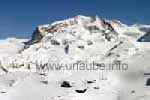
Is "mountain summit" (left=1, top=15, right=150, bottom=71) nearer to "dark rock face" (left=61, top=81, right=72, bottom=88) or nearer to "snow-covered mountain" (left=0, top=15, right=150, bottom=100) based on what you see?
"snow-covered mountain" (left=0, top=15, right=150, bottom=100)

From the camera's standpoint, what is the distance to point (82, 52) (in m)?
54.3

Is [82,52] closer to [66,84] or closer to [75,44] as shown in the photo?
[75,44]

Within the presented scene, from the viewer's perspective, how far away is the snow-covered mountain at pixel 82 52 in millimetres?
39709

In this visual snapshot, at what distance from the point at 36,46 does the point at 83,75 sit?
49.5 feet

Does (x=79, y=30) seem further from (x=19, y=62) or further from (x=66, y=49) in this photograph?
(x=19, y=62)

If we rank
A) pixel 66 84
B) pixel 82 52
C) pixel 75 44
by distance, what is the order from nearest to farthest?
pixel 66 84
pixel 82 52
pixel 75 44

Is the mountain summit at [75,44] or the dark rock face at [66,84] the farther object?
the mountain summit at [75,44]

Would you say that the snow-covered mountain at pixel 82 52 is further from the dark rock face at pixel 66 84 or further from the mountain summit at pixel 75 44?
the dark rock face at pixel 66 84

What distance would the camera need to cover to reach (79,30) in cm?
5969

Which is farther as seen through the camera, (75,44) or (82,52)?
(75,44)

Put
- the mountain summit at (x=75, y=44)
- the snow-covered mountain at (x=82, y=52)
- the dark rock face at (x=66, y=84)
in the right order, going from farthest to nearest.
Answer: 1. the mountain summit at (x=75, y=44)
2. the snow-covered mountain at (x=82, y=52)
3. the dark rock face at (x=66, y=84)

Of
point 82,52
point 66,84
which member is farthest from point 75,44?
point 66,84

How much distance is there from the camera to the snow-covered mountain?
3971 centimetres

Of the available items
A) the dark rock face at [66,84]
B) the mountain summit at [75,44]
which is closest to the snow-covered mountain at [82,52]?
the mountain summit at [75,44]
